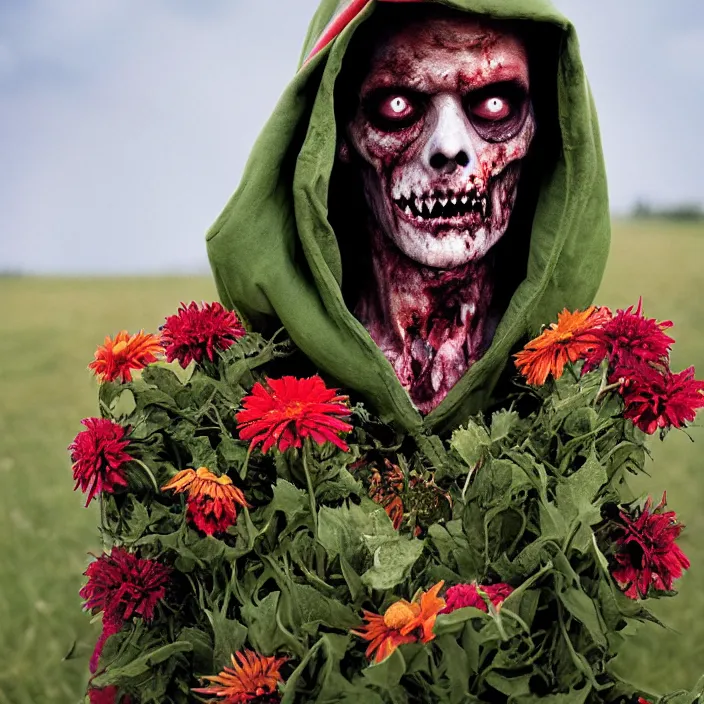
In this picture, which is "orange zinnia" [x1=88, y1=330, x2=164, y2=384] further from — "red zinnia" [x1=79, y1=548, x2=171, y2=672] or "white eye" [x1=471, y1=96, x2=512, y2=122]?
"white eye" [x1=471, y1=96, x2=512, y2=122]

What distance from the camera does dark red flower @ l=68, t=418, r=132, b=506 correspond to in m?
1.40

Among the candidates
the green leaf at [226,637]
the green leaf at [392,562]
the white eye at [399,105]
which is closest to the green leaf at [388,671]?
the green leaf at [392,562]

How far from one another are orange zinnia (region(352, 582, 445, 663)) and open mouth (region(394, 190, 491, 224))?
706 millimetres

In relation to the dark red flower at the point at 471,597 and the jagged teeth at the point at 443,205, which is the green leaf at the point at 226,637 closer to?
the dark red flower at the point at 471,597

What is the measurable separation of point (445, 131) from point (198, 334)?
53 cm

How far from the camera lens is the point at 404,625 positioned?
1.20m

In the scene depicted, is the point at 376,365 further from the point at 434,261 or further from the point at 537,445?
the point at 537,445

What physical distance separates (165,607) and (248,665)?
0.75 feet

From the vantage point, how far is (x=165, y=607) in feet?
4.79

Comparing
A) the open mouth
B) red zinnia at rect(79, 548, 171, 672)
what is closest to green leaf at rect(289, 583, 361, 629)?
red zinnia at rect(79, 548, 171, 672)

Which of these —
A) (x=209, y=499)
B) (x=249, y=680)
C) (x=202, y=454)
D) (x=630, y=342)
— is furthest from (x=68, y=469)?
(x=630, y=342)

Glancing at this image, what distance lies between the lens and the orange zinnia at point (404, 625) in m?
1.19

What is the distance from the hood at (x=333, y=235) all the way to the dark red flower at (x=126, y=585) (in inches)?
20.1

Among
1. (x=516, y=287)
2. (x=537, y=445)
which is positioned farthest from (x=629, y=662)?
(x=537, y=445)
